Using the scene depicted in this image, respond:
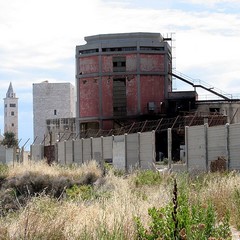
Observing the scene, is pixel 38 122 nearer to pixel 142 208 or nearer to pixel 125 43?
pixel 125 43

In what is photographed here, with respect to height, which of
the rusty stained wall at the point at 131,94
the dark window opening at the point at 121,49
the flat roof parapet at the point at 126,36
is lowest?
the rusty stained wall at the point at 131,94

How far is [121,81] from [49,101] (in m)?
75.2

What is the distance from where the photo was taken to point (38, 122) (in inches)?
5773

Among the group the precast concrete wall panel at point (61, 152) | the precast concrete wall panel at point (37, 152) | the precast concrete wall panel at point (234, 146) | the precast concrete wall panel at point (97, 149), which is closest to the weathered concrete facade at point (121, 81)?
the precast concrete wall panel at point (37, 152)

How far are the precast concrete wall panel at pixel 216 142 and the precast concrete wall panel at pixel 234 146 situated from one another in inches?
11.8

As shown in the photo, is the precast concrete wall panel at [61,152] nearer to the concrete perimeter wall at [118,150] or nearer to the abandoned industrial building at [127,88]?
the concrete perimeter wall at [118,150]

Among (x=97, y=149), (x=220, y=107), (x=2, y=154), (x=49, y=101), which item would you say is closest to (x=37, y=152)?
(x=2, y=154)

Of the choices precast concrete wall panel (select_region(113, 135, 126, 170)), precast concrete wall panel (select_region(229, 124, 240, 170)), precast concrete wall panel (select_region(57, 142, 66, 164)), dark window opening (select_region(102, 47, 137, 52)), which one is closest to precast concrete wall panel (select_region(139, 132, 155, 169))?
precast concrete wall panel (select_region(113, 135, 126, 170))

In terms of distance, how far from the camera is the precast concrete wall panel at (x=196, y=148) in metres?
24.1

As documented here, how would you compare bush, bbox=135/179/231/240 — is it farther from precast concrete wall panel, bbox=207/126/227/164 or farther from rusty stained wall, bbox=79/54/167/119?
rusty stained wall, bbox=79/54/167/119

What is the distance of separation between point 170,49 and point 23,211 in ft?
244

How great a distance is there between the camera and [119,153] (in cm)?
3503

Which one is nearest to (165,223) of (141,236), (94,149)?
(141,236)

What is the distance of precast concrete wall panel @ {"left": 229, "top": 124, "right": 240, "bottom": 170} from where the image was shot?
2197 cm
